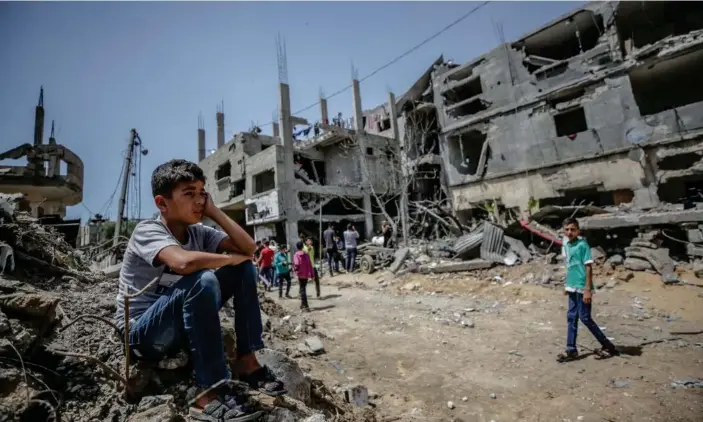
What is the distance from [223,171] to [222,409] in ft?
82.8

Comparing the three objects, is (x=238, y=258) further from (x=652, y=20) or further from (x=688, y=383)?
(x=652, y=20)

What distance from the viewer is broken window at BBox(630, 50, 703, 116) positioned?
479 inches

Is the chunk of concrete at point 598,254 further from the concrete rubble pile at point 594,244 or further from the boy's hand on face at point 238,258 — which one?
the boy's hand on face at point 238,258

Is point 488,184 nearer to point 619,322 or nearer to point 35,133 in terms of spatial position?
point 619,322

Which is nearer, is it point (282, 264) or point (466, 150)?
point (282, 264)

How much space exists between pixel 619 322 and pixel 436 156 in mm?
16412

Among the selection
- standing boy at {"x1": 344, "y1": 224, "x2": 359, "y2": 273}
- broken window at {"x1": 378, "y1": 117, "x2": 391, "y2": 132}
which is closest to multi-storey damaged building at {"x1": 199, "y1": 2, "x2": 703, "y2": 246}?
broken window at {"x1": 378, "y1": 117, "x2": 391, "y2": 132}

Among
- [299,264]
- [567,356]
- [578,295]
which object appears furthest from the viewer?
[299,264]

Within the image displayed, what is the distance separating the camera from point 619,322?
18.2ft

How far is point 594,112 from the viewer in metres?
13.5

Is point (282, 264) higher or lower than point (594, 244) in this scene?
higher

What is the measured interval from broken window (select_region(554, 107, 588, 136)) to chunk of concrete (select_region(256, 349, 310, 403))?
16351mm

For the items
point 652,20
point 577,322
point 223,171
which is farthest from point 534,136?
point 223,171

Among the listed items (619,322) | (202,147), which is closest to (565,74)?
(619,322)
